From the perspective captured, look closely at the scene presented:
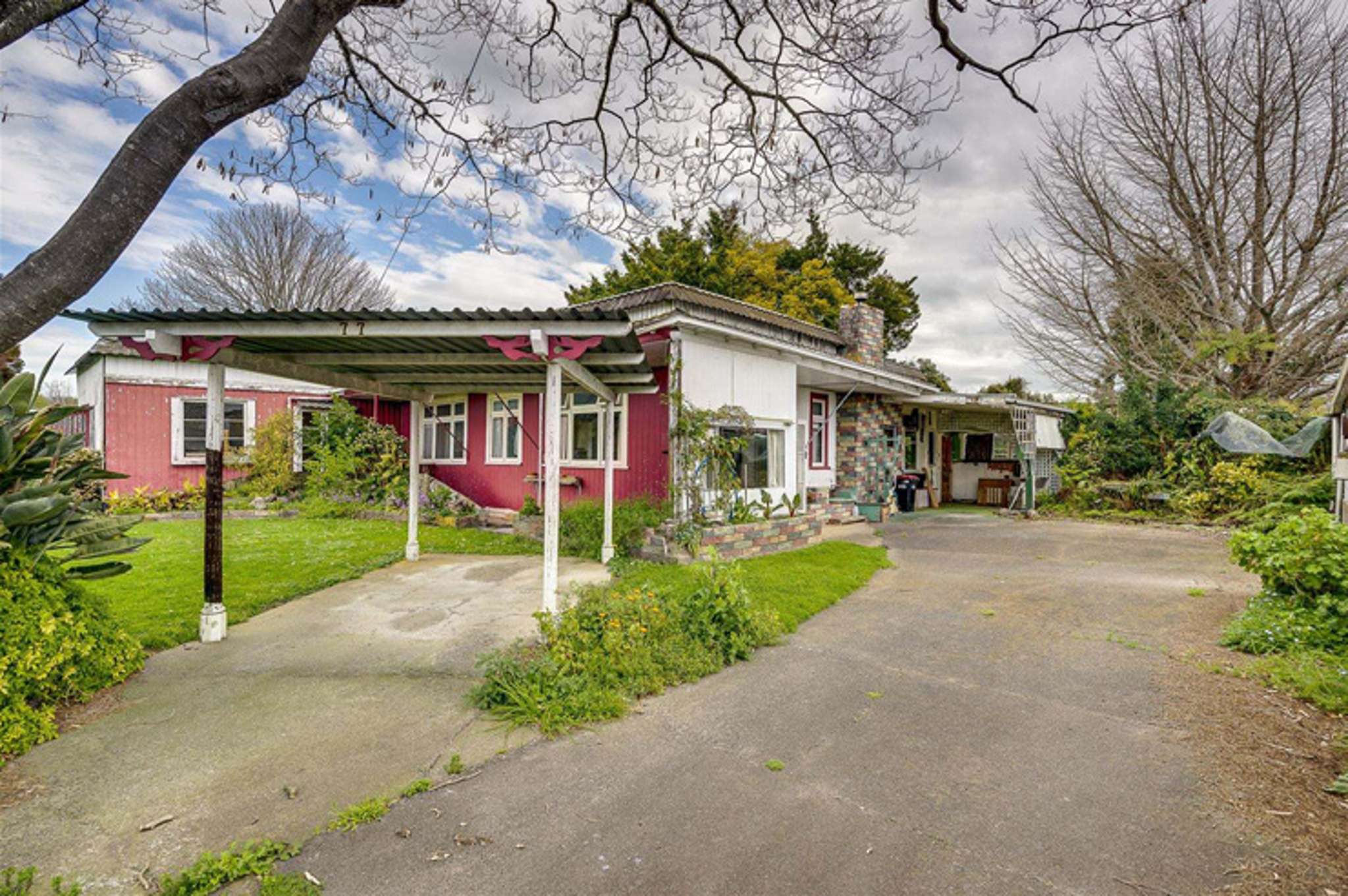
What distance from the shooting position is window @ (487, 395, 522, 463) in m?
11.8

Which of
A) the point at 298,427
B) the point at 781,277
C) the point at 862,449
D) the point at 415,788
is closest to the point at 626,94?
the point at 415,788

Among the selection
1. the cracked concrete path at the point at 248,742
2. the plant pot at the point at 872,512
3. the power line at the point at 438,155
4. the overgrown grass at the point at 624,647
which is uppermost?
the power line at the point at 438,155

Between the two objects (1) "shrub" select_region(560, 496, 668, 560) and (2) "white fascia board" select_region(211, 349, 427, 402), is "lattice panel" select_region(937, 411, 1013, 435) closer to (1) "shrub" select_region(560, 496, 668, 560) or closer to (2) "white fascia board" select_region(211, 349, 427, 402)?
(1) "shrub" select_region(560, 496, 668, 560)

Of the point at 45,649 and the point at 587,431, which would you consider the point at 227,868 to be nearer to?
the point at 45,649

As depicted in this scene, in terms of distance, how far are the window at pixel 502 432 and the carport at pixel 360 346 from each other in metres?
5.70

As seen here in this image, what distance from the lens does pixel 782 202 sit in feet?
18.9

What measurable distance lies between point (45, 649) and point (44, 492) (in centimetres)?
103

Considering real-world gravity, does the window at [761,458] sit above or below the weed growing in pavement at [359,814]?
above

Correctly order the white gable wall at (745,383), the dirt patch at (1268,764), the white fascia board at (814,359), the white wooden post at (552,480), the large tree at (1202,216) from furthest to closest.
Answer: the large tree at (1202,216)
the white gable wall at (745,383)
the white fascia board at (814,359)
the white wooden post at (552,480)
the dirt patch at (1268,764)

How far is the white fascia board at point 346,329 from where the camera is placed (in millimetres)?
4582

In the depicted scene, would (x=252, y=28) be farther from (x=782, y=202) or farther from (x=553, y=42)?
(x=782, y=202)

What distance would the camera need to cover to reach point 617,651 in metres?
4.40

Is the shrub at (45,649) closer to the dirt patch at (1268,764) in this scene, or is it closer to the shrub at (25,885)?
the shrub at (25,885)

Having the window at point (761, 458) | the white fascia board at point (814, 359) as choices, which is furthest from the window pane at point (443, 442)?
the window at point (761, 458)
